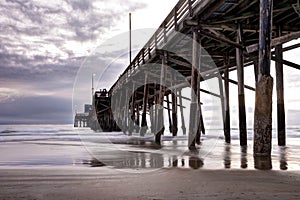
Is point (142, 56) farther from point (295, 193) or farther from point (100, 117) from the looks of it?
point (100, 117)

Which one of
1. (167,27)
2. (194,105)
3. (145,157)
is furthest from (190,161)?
(167,27)

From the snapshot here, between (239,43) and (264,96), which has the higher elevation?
(239,43)

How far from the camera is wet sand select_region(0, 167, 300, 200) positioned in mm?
3037

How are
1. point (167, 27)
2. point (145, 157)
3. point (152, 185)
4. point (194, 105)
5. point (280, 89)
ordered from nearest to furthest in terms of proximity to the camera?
point (152, 185), point (145, 157), point (194, 105), point (280, 89), point (167, 27)

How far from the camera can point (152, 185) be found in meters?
3.58

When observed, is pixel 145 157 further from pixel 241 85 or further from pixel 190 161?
pixel 241 85

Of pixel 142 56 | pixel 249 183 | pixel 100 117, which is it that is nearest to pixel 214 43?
pixel 142 56

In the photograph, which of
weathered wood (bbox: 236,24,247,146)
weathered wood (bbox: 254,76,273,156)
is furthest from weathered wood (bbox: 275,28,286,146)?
weathered wood (bbox: 254,76,273,156)

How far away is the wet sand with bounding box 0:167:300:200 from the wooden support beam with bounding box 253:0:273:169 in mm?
1734

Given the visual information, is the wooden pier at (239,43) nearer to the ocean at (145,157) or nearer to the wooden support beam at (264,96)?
the wooden support beam at (264,96)

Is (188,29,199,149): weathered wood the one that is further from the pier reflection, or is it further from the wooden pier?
the pier reflection

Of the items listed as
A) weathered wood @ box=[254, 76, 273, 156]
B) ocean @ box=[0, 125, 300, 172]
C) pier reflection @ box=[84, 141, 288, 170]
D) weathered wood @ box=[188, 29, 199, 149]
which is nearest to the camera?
pier reflection @ box=[84, 141, 288, 170]

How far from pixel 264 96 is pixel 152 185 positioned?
141 inches

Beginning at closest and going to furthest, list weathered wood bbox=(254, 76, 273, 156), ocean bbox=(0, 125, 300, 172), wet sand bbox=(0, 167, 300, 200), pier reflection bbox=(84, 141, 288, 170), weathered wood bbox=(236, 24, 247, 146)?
wet sand bbox=(0, 167, 300, 200) < pier reflection bbox=(84, 141, 288, 170) < ocean bbox=(0, 125, 300, 172) < weathered wood bbox=(254, 76, 273, 156) < weathered wood bbox=(236, 24, 247, 146)
